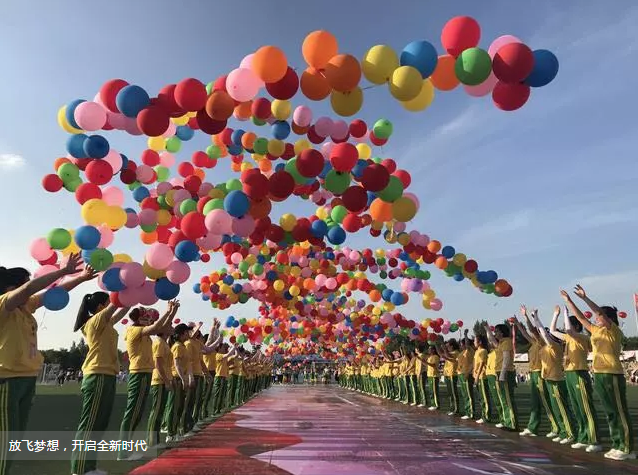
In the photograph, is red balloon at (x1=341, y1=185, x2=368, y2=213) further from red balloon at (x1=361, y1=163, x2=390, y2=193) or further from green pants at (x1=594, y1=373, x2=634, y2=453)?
green pants at (x1=594, y1=373, x2=634, y2=453)

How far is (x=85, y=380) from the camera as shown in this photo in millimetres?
5301

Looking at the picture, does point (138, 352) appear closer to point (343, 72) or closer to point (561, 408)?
point (343, 72)

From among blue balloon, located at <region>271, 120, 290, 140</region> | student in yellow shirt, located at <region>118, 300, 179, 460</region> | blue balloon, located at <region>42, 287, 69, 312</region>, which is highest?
blue balloon, located at <region>271, 120, 290, 140</region>

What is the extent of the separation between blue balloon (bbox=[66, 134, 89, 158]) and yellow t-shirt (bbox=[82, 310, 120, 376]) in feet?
10.6

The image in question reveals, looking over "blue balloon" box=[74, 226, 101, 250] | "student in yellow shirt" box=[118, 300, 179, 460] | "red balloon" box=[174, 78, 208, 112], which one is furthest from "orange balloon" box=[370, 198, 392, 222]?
"blue balloon" box=[74, 226, 101, 250]

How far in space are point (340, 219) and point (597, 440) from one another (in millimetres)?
5673

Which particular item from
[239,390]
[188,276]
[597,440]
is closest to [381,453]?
[597,440]

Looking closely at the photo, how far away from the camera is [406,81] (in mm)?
6332

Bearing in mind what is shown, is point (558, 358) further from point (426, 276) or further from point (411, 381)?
point (411, 381)

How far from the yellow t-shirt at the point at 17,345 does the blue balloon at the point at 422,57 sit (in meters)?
5.14

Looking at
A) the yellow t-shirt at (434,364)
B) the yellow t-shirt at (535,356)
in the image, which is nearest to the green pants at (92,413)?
the yellow t-shirt at (535,356)

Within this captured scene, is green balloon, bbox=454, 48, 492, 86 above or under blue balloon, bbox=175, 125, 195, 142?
under

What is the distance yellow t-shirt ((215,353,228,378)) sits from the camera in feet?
42.8

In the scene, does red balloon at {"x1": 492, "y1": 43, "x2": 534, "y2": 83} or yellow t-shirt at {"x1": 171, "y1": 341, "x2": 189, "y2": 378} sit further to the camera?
yellow t-shirt at {"x1": 171, "y1": 341, "x2": 189, "y2": 378}
